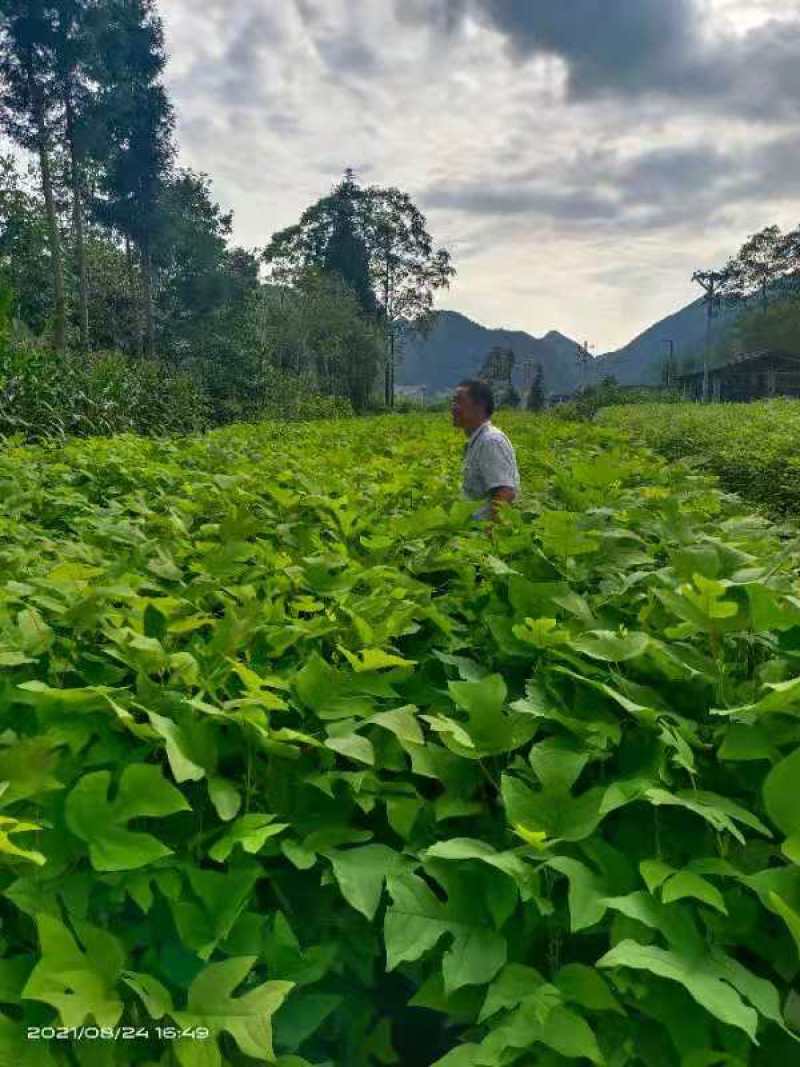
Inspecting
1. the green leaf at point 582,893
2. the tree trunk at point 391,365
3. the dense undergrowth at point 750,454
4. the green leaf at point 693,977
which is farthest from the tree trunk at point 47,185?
the tree trunk at point 391,365

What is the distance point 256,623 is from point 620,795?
0.78m

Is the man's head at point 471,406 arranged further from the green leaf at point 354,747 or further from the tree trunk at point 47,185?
the tree trunk at point 47,185

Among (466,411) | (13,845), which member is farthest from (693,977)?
(466,411)

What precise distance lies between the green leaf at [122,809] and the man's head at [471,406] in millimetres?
4363

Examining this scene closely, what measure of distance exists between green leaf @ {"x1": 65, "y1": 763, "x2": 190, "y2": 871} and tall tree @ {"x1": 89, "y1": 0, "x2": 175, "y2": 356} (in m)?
35.5

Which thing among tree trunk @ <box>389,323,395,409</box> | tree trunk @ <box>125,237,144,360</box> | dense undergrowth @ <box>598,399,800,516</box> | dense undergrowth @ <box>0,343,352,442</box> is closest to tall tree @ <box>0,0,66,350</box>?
dense undergrowth @ <box>0,343,352,442</box>

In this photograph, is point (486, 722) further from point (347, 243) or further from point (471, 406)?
point (347, 243)

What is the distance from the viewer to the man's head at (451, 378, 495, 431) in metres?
5.33

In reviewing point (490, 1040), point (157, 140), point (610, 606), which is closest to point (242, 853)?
point (490, 1040)

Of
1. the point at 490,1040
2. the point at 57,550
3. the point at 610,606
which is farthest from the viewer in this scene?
the point at 57,550

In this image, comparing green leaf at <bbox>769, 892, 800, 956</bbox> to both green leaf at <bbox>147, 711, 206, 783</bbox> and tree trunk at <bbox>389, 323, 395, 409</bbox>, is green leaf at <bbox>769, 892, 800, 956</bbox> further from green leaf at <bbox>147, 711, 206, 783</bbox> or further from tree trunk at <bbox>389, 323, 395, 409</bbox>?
tree trunk at <bbox>389, 323, 395, 409</bbox>

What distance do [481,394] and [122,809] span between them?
452 cm

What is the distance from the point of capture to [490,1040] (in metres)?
1.00

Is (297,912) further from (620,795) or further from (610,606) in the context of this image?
(610,606)
